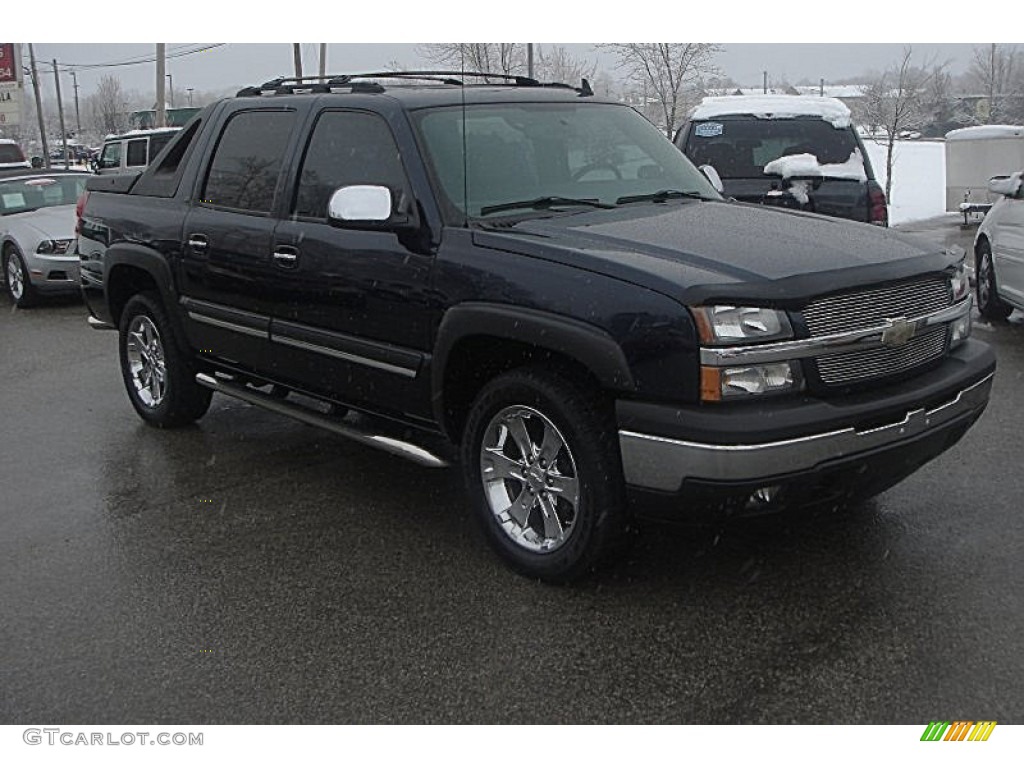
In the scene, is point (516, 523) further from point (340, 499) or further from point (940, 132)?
point (940, 132)

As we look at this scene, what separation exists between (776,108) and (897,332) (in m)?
6.51

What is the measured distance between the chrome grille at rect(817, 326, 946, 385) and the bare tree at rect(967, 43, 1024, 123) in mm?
31020

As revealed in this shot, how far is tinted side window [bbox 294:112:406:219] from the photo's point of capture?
4.83 metres

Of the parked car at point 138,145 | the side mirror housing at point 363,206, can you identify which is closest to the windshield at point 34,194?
the parked car at point 138,145

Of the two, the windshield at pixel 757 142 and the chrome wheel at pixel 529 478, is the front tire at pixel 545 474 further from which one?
the windshield at pixel 757 142

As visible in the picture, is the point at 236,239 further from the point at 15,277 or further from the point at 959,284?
the point at 15,277

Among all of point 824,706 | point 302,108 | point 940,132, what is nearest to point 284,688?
point 824,706

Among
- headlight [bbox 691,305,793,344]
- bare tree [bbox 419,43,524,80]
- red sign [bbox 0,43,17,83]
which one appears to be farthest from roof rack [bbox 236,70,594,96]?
red sign [bbox 0,43,17,83]

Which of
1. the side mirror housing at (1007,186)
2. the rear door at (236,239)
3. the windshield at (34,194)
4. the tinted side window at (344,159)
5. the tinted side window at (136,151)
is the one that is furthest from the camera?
the tinted side window at (136,151)

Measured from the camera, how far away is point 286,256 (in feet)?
17.0

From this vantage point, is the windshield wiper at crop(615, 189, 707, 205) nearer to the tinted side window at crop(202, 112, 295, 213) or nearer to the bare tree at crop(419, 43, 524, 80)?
the tinted side window at crop(202, 112, 295, 213)

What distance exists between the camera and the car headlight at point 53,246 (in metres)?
12.4

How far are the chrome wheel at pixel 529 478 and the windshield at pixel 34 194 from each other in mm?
11013
